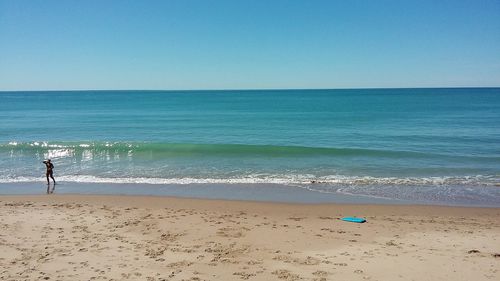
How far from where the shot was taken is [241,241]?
9289 millimetres

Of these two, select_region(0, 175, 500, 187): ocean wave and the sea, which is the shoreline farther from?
select_region(0, 175, 500, 187): ocean wave

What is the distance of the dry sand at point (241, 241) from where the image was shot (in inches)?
293

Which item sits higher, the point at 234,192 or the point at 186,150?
the point at 186,150

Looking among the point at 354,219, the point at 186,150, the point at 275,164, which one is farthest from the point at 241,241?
the point at 186,150

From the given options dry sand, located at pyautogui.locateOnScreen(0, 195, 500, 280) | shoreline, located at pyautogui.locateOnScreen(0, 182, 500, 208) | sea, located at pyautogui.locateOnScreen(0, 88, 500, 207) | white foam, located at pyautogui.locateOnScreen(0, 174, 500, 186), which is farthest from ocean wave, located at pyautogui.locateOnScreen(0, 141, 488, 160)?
dry sand, located at pyautogui.locateOnScreen(0, 195, 500, 280)

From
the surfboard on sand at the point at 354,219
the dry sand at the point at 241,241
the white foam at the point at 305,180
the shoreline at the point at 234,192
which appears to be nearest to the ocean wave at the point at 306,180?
the white foam at the point at 305,180

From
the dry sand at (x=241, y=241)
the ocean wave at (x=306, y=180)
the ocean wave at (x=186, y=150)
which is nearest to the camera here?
the dry sand at (x=241, y=241)

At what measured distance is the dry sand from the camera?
24.4ft

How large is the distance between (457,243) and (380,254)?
2.20m

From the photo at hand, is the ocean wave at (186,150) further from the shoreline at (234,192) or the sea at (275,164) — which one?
the shoreline at (234,192)

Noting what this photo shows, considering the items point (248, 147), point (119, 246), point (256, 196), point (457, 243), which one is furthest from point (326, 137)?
point (119, 246)

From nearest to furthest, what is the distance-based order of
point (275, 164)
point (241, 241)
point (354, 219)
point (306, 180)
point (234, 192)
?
point (241, 241) → point (354, 219) → point (234, 192) → point (306, 180) → point (275, 164)

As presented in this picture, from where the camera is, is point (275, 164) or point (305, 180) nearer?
point (305, 180)

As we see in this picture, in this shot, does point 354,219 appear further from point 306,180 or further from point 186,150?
point 186,150
